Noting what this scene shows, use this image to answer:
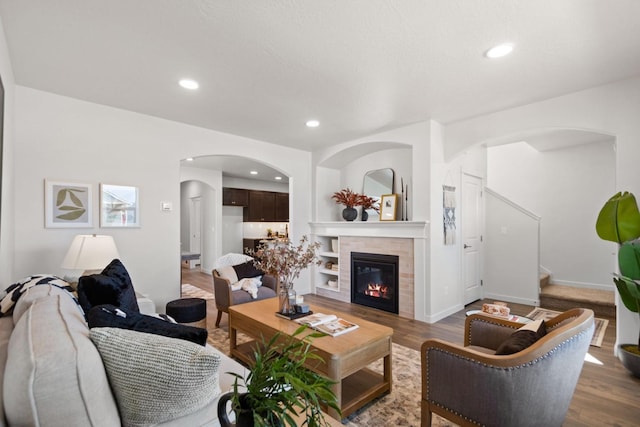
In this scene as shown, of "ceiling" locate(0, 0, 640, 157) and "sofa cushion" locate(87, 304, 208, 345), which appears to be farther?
"ceiling" locate(0, 0, 640, 157)

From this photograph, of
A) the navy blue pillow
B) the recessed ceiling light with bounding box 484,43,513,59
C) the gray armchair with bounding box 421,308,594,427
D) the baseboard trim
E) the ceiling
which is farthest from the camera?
the navy blue pillow

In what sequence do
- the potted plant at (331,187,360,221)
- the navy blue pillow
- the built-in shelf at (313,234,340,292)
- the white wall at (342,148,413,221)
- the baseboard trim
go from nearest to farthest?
1. the baseboard trim
2. the navy blue pillow
3. the white wall at (342,148,413,221)
4. the potted plant at (331,187,360,221)
5. the built-in shelf at (313,234,340,292)

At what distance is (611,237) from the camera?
276cm

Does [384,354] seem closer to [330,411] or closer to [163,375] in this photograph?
[330,411]

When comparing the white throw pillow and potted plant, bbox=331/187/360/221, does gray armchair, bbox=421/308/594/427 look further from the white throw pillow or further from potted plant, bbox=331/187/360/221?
potted plant, bbox=331/187/360/221

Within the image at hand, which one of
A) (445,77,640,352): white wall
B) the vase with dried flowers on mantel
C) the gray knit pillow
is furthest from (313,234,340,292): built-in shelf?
the gray knit pillow

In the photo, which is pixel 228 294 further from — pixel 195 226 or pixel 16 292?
pixel 195 226

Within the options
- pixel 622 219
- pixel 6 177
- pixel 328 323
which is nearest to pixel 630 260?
pixel 622 219

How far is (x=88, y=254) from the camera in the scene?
8.80 ft

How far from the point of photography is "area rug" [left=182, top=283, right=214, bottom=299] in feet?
18.1

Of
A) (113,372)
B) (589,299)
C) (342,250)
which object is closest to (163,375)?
(113,372)

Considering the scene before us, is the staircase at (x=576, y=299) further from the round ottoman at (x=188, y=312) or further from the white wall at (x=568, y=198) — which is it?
the round ottoman at (x=188, y=312)

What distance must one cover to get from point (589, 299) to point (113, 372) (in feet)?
18.4

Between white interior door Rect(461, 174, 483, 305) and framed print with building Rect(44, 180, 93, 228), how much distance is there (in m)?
4.85
